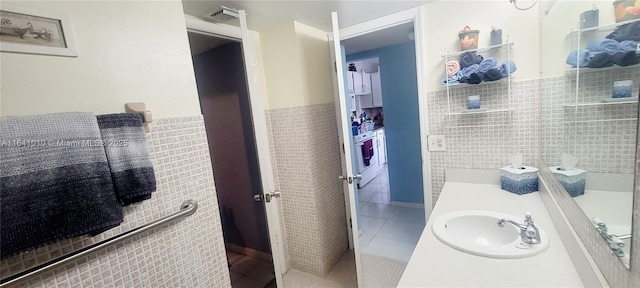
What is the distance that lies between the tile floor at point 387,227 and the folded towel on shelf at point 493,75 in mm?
1566

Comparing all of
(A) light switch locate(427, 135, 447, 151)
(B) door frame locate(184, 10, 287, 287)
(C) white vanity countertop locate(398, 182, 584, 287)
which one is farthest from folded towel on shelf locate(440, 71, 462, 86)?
(B) door frame locate(184, 10, 287, 287)

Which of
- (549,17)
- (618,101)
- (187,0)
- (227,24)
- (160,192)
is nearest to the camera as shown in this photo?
(618,101)

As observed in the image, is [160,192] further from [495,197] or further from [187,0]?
[495,197]

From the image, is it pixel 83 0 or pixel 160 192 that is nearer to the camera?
pixel 83 0

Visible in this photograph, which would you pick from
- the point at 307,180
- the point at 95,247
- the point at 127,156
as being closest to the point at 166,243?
the point at 95,247

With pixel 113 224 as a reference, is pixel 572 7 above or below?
above

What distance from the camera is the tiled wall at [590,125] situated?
0.63m

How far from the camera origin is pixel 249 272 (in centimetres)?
229

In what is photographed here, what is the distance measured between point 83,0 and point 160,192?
687 millimetres

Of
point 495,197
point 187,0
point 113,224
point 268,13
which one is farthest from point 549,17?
point 113,224

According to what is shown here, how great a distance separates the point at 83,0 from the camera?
0.85 meters

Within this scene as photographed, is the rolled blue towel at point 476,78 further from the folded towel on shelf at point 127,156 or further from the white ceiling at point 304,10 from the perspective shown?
the folded towel on shelf at point 127,156

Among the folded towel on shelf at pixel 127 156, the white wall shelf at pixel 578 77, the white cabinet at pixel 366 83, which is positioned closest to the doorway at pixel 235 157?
the folded towel on shelf at pixel 127 156

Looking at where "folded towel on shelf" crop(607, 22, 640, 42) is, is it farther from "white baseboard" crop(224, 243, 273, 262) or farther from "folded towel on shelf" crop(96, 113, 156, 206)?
"white baseboard" crop(224, 243, 273, 262)
